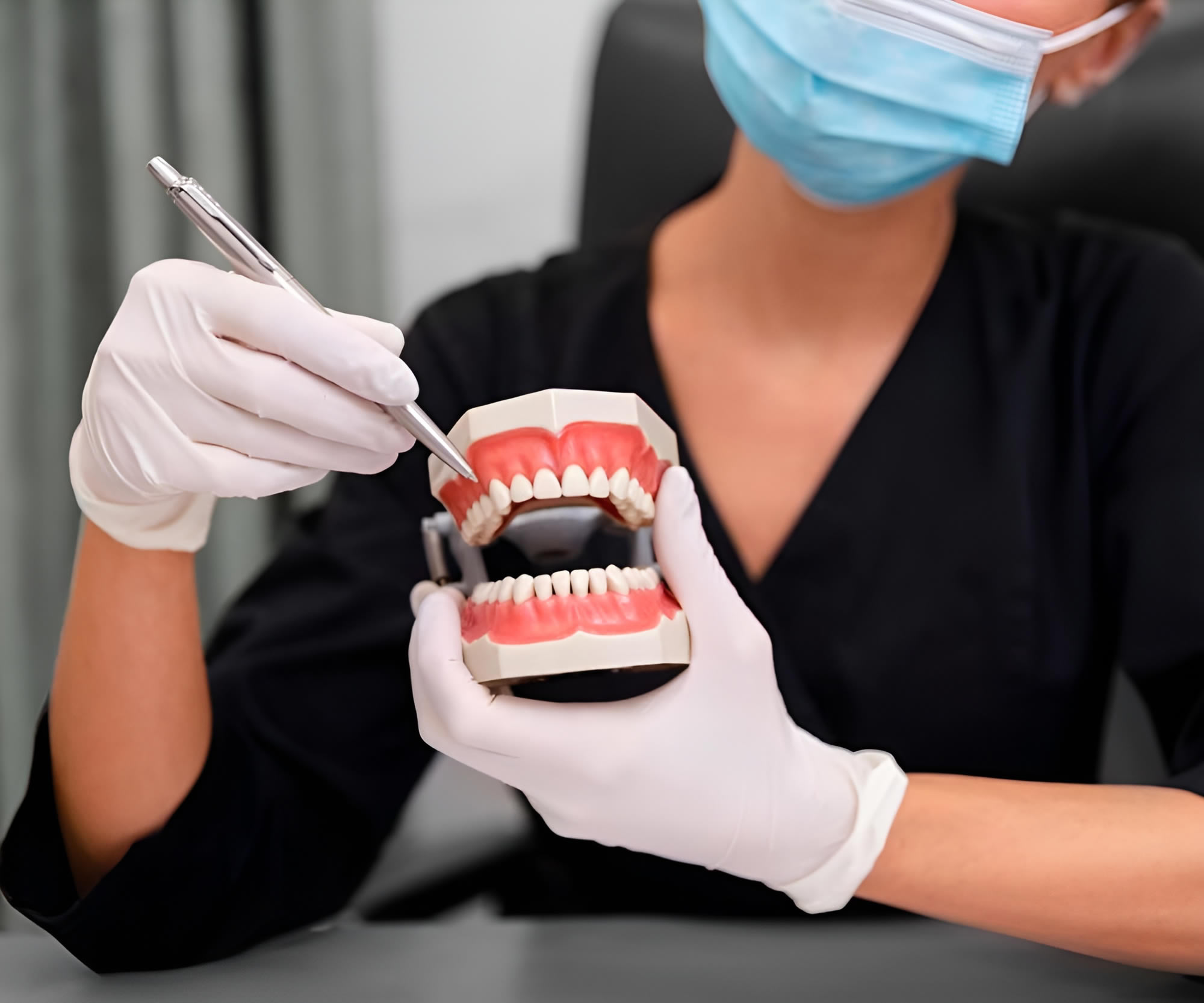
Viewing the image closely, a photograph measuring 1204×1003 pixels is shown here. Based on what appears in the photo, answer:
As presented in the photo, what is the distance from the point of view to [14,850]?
609mm

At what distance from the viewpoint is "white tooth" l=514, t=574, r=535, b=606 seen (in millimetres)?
486

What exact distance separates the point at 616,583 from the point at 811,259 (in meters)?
0.46

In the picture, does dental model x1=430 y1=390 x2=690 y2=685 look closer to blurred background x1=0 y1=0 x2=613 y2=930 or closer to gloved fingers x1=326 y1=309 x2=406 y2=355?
gloved fingers x1=326 y1=309 x2=406 y2=355

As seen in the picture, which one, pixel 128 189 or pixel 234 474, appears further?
pixel 128 189

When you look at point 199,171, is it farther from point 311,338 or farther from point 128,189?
point 311,338

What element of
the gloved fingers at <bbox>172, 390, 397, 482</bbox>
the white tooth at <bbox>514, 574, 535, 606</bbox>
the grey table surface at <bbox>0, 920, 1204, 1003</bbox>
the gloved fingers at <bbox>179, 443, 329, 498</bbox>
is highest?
the gloved fingers at <bbox>172, 390, 397, 482</bbox>

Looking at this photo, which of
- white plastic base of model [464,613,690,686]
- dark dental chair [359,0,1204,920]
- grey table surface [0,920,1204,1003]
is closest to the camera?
white plastic base of model [464,613,690,686]

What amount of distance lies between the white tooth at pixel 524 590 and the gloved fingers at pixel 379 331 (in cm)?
13

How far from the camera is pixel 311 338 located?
1.66ft

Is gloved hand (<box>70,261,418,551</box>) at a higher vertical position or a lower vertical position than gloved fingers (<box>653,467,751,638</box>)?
higher

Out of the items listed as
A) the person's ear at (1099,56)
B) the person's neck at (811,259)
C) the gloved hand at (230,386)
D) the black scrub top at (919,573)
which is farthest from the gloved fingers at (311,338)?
the person's ear at (1099,56)

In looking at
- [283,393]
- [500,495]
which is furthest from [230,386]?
[500,495]

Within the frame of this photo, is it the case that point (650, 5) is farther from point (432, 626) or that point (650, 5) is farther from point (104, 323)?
point (432, 626)

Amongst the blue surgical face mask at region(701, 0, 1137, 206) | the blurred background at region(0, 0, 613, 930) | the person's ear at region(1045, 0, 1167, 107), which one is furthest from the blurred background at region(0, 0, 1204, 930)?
the blue surgical face mask at region(701, 0, 1137, 206)
